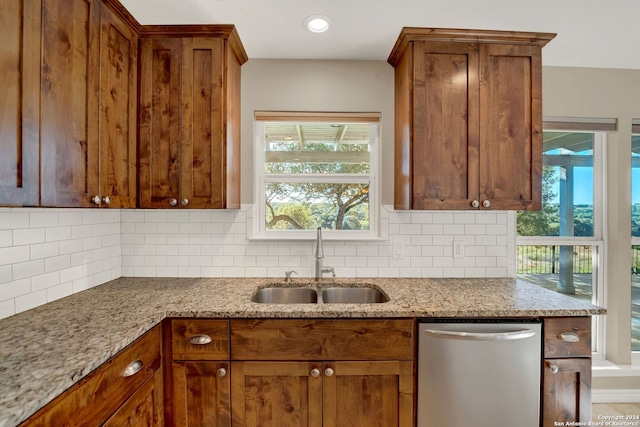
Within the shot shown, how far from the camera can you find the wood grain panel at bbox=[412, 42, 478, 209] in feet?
5.96

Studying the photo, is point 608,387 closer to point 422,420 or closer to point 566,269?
point 566,269

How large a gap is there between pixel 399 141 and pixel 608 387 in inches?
92.3

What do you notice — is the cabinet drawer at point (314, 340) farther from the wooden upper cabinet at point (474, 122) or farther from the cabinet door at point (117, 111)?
the cabinet door at point (117, 111)

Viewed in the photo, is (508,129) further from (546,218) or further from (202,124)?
(202,124)

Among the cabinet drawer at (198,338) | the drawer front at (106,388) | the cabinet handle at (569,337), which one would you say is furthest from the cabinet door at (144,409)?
the cabinet handle at (569,337)

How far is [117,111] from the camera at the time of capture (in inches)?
62.7

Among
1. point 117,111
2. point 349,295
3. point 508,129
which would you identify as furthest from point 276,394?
point 508,129

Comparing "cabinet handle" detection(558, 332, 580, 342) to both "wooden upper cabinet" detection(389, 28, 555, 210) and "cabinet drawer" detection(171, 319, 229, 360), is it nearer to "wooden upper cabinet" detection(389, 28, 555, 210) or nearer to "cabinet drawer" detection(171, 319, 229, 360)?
"wooden upper cabinet" detection(389, 28, 555, 210)

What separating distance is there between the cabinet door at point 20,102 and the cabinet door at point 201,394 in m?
0.94

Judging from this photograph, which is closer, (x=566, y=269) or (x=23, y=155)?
(x=23, y=155)

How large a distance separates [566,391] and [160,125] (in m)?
2.47

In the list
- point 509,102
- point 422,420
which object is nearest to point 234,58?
point 509,102

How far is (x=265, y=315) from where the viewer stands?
1454 millimetres

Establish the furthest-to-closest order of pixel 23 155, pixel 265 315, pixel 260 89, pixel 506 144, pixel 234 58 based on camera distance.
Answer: pixel 260 89
pixel 234 58
pixel 506 144
pixel 265 315
pixel 23 155
